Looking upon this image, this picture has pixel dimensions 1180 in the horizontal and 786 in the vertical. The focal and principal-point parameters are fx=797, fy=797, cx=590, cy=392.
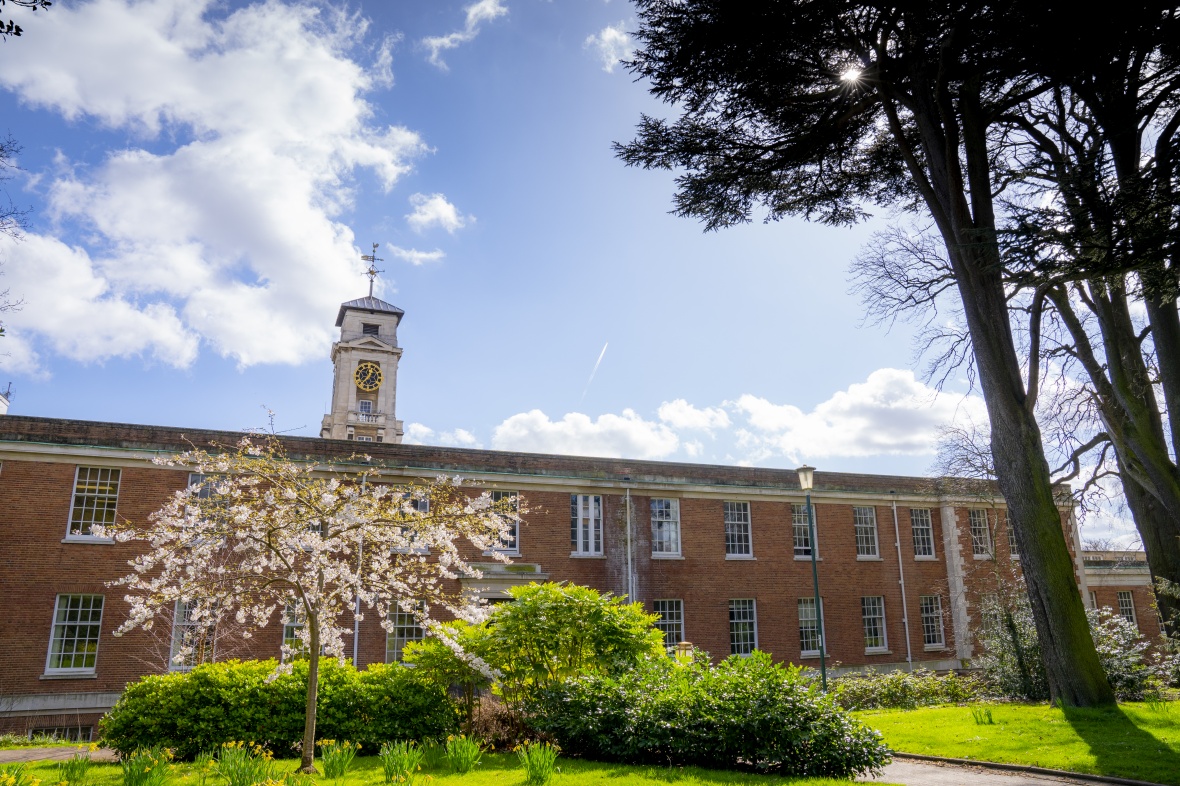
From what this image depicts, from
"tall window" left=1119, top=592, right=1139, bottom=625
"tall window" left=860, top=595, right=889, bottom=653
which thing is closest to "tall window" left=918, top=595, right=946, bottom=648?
"tall window" left=860, top=595, right=889, bottom=653

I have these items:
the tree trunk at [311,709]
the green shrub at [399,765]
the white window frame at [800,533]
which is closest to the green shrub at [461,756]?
the green shrub at [399,765]

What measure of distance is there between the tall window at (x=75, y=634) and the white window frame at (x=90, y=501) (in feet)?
4.85

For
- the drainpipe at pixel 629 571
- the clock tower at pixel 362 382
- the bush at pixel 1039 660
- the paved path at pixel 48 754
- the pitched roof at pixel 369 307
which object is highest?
the pitched roof at pixel 369 307

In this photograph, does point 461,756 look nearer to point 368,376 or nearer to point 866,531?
point 866,531

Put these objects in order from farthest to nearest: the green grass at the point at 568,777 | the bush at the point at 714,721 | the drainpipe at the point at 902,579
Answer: the drainpipe at the point at 902,579, the bush at the point at 714,721, the green grass at the point at 568,777

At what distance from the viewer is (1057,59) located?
1305cm

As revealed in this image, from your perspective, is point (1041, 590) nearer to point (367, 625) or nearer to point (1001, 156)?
point (1001, 156)

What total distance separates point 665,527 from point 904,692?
34.2ft

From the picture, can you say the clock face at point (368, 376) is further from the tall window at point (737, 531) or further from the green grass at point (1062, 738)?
the green grass at point (1062, 738)

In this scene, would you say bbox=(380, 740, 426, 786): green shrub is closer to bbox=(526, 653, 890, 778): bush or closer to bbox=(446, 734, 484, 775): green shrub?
bbox=(446, 734, 484, 775): green shrub

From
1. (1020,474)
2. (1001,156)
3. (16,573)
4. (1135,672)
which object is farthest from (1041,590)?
(16,573)

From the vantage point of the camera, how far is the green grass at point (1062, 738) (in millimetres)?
9867

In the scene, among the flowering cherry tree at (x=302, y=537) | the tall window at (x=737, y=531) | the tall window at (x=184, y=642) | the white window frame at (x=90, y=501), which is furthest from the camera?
the tall window at (x=737, y=531)

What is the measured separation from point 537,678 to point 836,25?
1281cm
